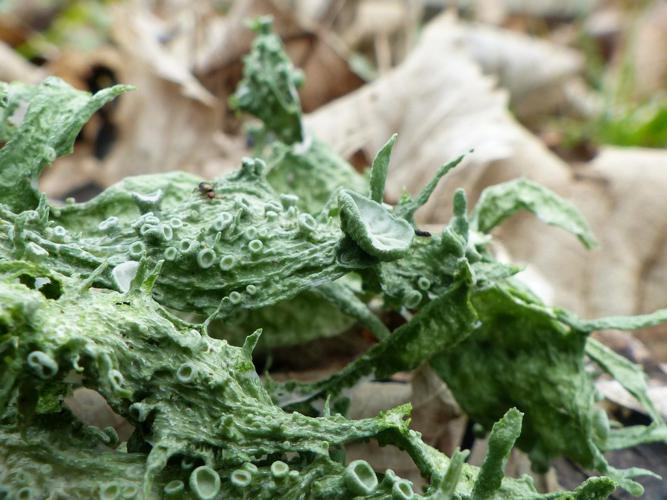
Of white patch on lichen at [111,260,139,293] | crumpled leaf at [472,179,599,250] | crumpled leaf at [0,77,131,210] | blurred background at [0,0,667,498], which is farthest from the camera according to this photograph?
blurred background at [0,0,667,498]

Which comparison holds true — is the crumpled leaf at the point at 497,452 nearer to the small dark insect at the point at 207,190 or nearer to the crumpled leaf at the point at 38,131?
the small dark insect at the point at 207,190

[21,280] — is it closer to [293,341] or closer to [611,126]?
[293,341]

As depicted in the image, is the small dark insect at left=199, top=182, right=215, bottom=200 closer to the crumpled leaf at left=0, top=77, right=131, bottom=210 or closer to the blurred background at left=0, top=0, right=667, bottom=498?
Answer: the crumpled leaf at left=0, top=77, right=131, bottom=210

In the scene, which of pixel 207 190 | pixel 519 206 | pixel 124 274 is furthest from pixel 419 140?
pixel 124 274

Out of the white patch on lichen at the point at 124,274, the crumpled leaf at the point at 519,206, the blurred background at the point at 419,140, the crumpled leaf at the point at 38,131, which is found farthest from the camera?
the blurred background at the point at 419,140

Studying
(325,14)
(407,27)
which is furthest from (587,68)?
(325,14)

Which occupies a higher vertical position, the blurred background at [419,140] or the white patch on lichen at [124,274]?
the white patch on lichen at [124,274]

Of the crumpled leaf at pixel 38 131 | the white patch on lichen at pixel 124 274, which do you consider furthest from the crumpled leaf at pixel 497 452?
the crumpled leaf at pixel 38 131

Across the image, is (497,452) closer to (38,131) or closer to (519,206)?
(519,206)

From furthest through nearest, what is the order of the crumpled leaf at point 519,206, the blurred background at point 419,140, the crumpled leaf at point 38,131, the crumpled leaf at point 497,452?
the blurred background at point 419,140 < the crumpled leaf at point 519,206 < the crumpled leaf at point 38,131 < the crumpled leaf at point 497,452

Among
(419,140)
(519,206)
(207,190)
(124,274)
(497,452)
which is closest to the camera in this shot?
(497,452)

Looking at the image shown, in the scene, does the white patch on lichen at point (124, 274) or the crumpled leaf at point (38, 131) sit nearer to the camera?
the white patch on lichen at point (124, 274)

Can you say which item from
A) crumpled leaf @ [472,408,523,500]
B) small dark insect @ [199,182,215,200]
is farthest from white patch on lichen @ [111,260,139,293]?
crumpled leaf @ [472,408,523,500]
